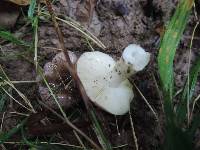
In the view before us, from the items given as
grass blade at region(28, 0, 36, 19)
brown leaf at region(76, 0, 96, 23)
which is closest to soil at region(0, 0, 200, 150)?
brown leaf at region(76, 0, 96, 23)

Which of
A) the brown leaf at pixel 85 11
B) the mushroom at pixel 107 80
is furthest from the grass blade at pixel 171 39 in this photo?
the brown leaf at pixel 85 11

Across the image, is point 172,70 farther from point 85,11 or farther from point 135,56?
point 85,11

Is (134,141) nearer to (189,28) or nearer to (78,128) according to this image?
(78,128)

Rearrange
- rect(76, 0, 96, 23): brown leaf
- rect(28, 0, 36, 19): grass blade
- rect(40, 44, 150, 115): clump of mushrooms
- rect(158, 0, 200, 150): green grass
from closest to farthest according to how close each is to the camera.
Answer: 1. rect(158, 0, 200, 150): green grass
2. rect(40, 44, 150, 115): clump of mushrooms
3. rect(28, 0, 36, 19): grass blade
4. rect(76, 0, 96, 23): brown leaf

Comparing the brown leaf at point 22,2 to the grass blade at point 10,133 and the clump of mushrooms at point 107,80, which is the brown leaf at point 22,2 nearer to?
the clump of mushrooms at point 107,80

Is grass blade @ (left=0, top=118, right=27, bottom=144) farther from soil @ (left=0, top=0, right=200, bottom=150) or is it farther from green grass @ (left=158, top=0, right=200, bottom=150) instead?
green grass @ (left=158, top=0, right=200, bottom=150)

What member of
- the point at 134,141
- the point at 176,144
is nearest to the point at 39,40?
the point at 134,141
